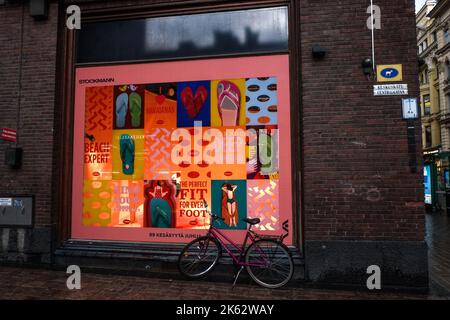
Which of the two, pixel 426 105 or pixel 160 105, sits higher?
pixel 426 105

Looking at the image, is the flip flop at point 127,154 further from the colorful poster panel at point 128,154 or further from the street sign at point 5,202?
the street sign at point 5,202

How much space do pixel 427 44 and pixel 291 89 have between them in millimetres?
34817

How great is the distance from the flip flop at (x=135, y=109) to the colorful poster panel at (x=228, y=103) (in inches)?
59.4

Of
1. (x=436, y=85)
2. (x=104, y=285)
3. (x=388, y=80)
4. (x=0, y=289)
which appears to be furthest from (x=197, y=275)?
(x=436, y=85)

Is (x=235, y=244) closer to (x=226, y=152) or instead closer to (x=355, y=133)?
(x=226, y=152)

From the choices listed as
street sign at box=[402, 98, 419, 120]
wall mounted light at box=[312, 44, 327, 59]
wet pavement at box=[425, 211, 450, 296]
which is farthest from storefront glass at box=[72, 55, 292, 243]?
wet pavement at box=[425, 211, 450, 296]

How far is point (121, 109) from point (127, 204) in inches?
76.3

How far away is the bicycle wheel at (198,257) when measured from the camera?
5656 millimetres

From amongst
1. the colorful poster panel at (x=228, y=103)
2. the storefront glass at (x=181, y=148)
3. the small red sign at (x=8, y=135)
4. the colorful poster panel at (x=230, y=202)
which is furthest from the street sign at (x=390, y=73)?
the small red sign at (x=8, y=135)

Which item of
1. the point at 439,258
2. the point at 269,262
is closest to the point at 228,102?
the point at 269,262

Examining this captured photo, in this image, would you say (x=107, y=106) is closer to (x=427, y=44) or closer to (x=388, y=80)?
(x=388, y=80)

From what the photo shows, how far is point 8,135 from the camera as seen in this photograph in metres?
6.50

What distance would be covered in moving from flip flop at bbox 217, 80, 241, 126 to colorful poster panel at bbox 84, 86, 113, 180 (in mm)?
2302

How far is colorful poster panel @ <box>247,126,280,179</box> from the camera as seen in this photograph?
607 centimetres
